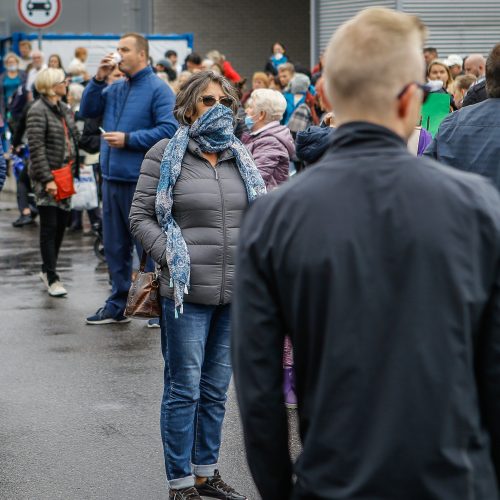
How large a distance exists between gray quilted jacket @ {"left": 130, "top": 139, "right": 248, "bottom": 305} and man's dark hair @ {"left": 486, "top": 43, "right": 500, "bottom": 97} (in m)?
1.24

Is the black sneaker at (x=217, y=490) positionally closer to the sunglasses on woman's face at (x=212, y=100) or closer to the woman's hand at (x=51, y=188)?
the sunglasses on woman's face at (x=212, y=100)

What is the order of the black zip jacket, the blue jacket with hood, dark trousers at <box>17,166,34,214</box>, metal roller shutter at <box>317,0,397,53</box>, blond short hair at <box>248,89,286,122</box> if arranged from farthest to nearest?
metal roller shutter at <box>317,0,397,53</box> → dark trousers at <box>17,166,34,214</box> → the blue jacket with hood → blond short hair at <box>248,89,286,122</box> → the black zip jacket

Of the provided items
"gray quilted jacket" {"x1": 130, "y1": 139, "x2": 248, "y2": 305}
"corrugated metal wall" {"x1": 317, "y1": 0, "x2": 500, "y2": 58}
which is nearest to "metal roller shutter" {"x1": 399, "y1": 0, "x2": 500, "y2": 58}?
"corrugated metal wall" {"x1": 317, "y1": 0, "x2": 500, "y2": 58}

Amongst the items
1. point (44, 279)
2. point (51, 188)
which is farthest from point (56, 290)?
point (51, 188)

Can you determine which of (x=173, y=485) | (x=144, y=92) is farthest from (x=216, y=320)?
(x=144, y=92)

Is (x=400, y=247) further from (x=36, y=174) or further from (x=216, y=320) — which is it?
(x=36, y=174)

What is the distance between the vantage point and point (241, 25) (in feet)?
93.9

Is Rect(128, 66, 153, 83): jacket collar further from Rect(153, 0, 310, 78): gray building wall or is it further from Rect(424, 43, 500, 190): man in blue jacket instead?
Rect(153, 0, 310, 78): gray building wall

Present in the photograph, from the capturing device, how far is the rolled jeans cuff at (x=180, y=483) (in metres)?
4.91

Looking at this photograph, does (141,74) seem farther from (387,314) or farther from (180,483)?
(387,314)

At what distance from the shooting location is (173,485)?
4918 mm

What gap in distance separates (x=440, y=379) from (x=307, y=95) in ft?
34.8

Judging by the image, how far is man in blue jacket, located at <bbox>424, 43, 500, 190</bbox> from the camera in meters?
5.03

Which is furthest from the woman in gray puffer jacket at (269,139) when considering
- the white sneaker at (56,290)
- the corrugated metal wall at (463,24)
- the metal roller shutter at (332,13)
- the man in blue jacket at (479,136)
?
the metal roller shutter at (332,13)
